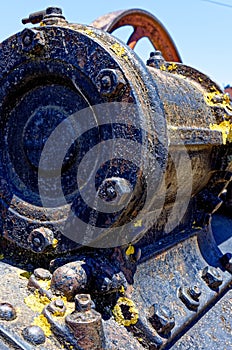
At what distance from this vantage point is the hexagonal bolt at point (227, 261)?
189 centimetres

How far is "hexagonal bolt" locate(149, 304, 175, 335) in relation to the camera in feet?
4.34

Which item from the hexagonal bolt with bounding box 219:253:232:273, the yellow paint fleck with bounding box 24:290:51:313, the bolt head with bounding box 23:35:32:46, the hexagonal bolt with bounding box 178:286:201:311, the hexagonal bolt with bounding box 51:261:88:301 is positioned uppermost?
the bolt head with bounding box 23:35:32:46

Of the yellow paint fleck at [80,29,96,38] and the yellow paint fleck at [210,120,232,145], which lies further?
the yellow paint fleck at [210,120,232,145]

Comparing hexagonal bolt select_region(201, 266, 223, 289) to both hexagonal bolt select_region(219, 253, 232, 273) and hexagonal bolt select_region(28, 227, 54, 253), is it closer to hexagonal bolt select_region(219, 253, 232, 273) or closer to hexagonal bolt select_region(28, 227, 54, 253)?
hexagonal bolt select_region(219, 253, 232, 273)

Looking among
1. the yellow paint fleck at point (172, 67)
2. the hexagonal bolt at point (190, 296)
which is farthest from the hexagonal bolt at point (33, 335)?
the yellow paint fleck at point (172, 67)

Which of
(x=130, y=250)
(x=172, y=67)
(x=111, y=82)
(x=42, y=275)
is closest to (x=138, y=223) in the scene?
(x=130, y=250)

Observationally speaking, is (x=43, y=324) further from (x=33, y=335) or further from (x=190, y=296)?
(x=190, y=296)

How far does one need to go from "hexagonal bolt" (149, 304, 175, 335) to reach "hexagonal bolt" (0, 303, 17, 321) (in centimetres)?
43

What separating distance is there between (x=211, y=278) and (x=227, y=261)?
218 mm

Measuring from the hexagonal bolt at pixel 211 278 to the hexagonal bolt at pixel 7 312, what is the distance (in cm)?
85

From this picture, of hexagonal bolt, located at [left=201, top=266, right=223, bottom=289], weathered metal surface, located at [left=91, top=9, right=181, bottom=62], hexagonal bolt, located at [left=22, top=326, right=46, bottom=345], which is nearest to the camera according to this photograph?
hexagonal bolt, located at [left=22, top=326, right=46, bottom=345]

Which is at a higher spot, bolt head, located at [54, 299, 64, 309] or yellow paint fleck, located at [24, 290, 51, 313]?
bolt head, located at [54, 299, 64, 309]

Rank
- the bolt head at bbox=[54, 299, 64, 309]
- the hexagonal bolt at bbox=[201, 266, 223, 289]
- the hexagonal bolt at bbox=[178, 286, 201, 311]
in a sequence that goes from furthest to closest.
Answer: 1. the hexagonal bolt at bbox=[201, 266, 223, 289]
2. the hexagonal bolt at bbox=[178, 286, 201, 311]
3. the bolt head at bbox=[54, 299, 64, 309]

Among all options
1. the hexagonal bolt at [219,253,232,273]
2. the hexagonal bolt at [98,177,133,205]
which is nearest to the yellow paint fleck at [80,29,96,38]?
the hexagonal bolt at [98,177,133,205]
